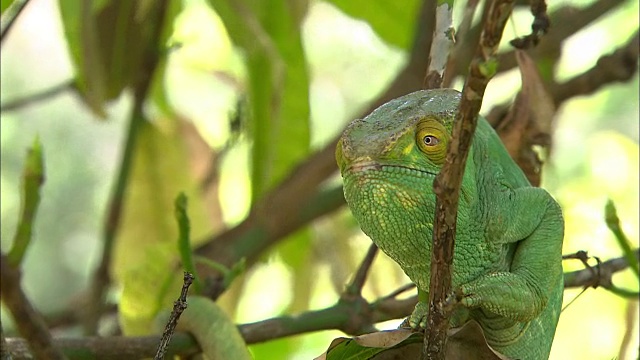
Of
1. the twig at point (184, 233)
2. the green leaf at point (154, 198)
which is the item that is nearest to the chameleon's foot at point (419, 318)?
the twig at point (184, 233)

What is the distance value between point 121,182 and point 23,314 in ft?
2.20

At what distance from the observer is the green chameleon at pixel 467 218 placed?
903 mm

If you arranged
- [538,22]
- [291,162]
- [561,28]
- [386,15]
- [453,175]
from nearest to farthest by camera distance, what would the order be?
[453,175] → [538,22] → [386,15] → [561,28] → [291,162]

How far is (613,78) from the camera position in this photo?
1.65 metres

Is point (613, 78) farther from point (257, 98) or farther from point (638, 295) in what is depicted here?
point (257, 98)

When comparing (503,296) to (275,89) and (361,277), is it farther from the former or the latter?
(275,89)

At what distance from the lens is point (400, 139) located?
35.5 inches

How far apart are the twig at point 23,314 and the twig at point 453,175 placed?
530 mm

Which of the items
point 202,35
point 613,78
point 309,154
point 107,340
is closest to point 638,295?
point 613,78

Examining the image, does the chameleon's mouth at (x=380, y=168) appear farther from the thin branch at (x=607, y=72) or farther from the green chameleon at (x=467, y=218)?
the thin branch at (x=607, y=72)

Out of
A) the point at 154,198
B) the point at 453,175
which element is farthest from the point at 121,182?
the point at 453,175

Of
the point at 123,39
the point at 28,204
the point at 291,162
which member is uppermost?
the point at 123,39

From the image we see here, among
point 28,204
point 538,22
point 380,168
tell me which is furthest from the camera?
point 28,204

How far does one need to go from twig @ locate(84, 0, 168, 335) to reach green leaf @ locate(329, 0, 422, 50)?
1.57 feet
